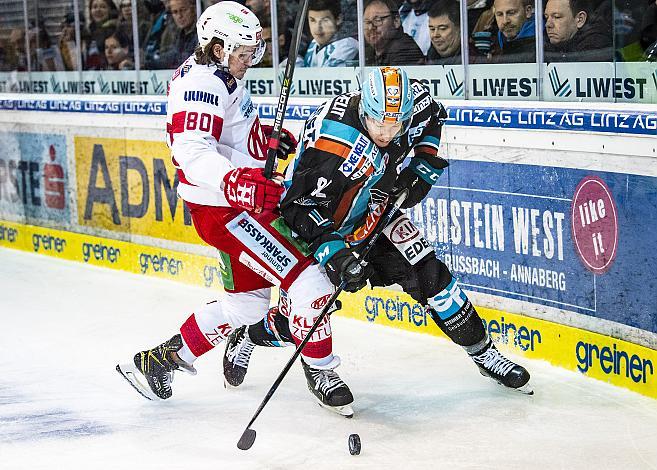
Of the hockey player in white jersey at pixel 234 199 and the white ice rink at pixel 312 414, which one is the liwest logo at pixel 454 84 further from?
the hockey player in white jersey at pixel 234 199

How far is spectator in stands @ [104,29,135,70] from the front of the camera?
813 cm

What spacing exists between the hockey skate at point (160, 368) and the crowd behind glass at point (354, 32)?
2000 millimetres

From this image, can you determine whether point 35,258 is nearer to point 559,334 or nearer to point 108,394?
point 108,394

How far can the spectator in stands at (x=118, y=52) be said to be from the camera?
813 cm

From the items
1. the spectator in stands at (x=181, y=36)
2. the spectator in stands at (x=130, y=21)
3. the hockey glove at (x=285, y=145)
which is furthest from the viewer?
the spectator in stands at (x=130, y=21)

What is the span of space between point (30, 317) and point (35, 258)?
1883 mm

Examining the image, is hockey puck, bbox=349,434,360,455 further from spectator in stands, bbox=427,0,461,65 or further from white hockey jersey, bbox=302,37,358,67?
white hockey jersey, bbox=302,37,358,67

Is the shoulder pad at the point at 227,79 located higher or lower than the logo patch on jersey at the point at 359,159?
higher

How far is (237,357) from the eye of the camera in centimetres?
501

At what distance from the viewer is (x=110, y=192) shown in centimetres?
796

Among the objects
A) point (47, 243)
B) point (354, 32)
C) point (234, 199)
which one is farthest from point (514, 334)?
point (47, 243)

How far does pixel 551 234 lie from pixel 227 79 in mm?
1542

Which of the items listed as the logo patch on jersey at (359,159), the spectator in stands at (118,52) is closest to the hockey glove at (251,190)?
the logo patch on jersey at (359,159)

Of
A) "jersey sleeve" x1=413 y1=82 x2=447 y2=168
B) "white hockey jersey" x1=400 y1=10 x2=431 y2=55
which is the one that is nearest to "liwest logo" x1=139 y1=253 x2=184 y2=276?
"white hockey jersey" x1=400 y1=10 x2=431 y2=55
